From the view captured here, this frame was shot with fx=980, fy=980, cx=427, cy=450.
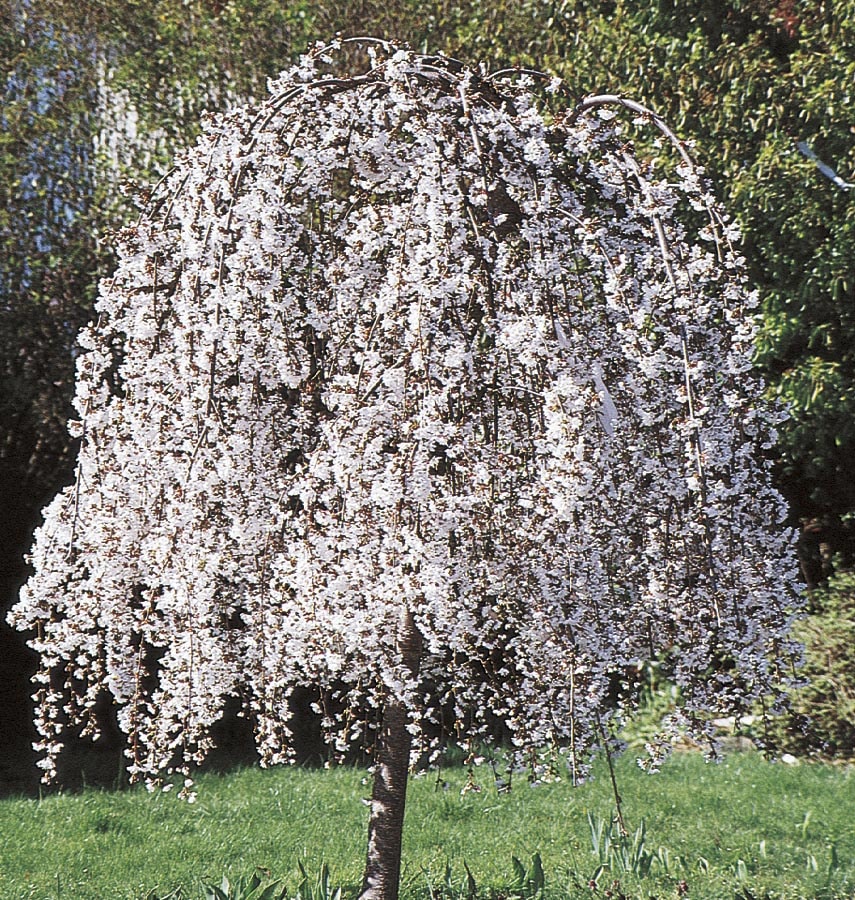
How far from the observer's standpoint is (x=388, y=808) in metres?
2.98

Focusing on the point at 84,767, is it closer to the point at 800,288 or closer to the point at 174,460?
the point at 174,460

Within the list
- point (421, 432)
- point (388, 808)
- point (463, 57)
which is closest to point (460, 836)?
point (388, 808)

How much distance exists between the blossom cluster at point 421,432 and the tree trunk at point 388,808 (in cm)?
24

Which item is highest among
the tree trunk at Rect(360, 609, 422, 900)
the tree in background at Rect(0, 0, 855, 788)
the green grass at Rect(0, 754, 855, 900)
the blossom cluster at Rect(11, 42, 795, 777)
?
the tree in background at Rect(0, 0, 855, 788)

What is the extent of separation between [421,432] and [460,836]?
2.76 m

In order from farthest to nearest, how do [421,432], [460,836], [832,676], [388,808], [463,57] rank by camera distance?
[463,57] → [832,676] → [460,836] → [388,808] → [421,432]

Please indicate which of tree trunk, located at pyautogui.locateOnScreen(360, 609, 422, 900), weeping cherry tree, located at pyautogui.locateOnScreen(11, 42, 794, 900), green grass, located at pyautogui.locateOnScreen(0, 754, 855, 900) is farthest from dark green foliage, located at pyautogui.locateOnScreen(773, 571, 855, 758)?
tree trunk, located at pyautogui.locateOnScreen(360, 609, 422, 900)

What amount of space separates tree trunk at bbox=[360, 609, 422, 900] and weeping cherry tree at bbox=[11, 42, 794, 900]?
0.82ft

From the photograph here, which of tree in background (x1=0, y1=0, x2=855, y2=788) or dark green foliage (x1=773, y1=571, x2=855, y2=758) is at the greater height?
tree in background (x1=0, y1=0, x2=855, y2=788)

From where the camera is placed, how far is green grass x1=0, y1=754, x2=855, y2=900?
12.1 feet

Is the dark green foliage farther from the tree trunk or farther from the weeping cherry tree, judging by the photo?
the tree trunk

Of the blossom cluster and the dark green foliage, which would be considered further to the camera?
the dark green foliage

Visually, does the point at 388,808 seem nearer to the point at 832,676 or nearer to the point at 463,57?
the point at 832,676

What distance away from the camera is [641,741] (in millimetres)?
6695
